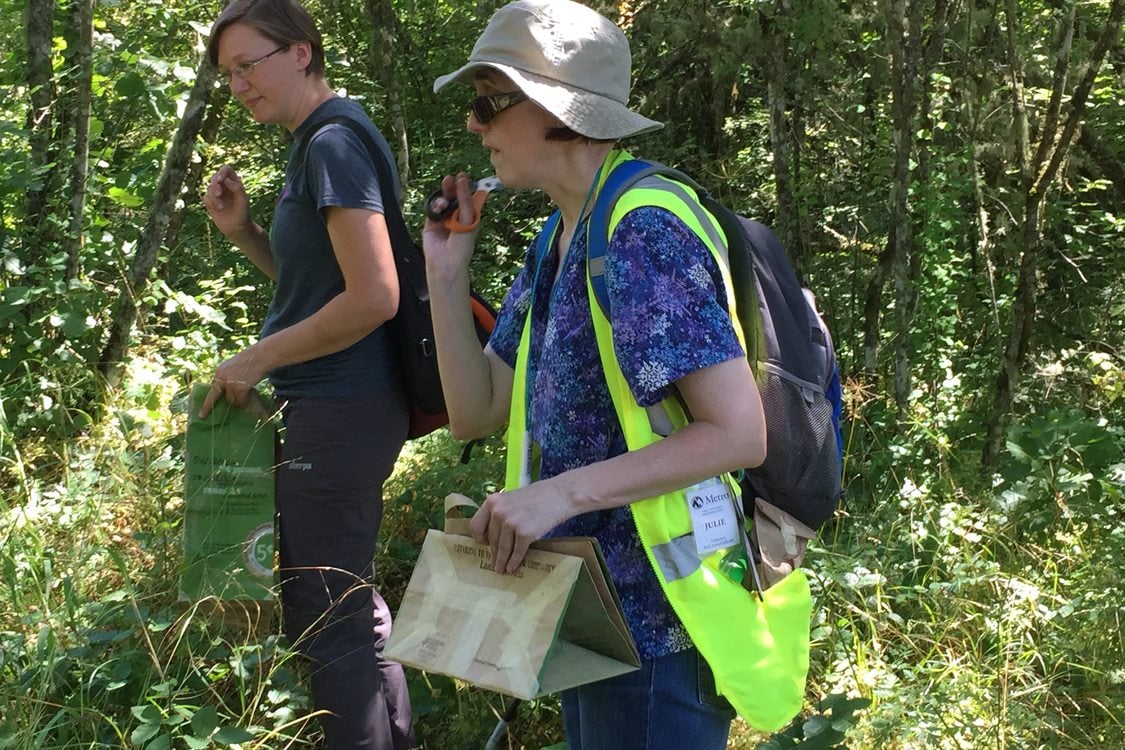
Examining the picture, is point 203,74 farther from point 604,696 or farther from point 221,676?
point 604,696

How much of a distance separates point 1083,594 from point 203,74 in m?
3.91

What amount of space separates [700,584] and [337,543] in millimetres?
1405

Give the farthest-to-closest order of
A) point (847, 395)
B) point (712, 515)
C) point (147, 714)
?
point (847, 395), point (147, 714), point (712, 515)

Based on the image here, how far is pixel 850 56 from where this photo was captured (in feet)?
20.9

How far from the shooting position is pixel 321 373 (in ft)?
8.73

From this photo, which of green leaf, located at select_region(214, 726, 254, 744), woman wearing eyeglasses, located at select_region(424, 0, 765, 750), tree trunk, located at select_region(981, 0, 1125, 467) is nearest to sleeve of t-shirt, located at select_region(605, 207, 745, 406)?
woman wearing eyeglasses, located at select_region(424, 0, 765, 750)

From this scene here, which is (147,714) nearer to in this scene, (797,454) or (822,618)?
(797,454)

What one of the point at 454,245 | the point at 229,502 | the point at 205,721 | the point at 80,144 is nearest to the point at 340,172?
the point at 454,245

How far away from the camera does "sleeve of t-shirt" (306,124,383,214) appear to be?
2.46 m

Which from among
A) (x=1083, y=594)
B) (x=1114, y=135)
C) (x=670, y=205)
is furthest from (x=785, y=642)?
(x=1114, y=135)

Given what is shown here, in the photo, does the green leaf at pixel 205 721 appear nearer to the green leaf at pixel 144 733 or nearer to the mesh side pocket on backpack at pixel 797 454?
the green leaf at pixel 144 733

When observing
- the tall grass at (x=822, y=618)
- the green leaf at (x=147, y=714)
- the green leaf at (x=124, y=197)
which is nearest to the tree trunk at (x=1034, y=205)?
the tall grass at (x=822, y=618)

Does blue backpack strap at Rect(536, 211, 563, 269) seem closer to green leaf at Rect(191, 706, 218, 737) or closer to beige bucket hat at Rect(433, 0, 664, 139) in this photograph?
beige bucket hat at Rect(433, 0, 664, 139)

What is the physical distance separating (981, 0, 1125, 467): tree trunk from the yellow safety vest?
3.64 m
